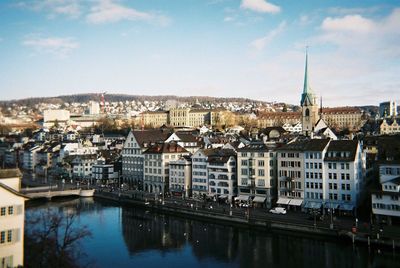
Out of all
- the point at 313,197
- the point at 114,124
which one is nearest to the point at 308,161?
the point at 313,197

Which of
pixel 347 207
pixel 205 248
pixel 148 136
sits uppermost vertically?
pixel 148 136

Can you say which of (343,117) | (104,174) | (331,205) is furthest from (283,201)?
(343,117)

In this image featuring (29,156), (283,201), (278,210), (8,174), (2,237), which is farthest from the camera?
(29,156)

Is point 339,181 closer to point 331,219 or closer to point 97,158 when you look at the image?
point 331,219

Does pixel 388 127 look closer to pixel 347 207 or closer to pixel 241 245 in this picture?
pixel 347 207

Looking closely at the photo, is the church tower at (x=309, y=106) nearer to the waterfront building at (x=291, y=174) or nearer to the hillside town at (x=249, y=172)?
the hillside town at (x=249, y=172)

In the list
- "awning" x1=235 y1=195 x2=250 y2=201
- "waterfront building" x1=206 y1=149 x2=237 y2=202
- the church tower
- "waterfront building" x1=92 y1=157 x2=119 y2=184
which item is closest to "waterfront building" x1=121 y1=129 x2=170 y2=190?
"waterfront building" x1=92 y1=157 x2=119 y2=184

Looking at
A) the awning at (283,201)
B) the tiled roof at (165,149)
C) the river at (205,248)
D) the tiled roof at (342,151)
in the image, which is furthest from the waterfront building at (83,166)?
the tiled roof at (342,151)

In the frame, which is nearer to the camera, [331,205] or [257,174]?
[331,205]
